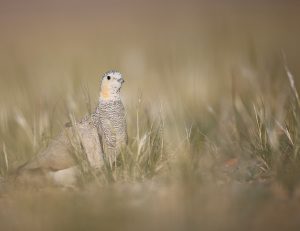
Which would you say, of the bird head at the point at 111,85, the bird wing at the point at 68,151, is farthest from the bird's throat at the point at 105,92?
the bird wing at the point at 68,151

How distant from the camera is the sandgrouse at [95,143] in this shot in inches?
198

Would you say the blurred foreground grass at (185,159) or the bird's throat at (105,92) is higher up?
the bird's throat at (105,92)

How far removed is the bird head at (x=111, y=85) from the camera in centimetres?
503

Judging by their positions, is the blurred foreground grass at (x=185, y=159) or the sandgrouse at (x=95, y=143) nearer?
the blurred foreground grass at (x=185, y=159)

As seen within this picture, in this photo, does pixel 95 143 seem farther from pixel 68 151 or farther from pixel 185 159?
pixel 185 159

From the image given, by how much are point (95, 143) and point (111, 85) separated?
491 millimetres

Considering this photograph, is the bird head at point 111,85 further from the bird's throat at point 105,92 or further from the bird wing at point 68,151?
the bird wing at point 68,151

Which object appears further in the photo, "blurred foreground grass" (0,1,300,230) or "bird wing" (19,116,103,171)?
"bird wing" (19,116,103,171)

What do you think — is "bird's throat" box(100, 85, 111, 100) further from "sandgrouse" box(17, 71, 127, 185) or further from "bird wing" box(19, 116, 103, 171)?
"bird wing" box(19, 116, 103, 171)

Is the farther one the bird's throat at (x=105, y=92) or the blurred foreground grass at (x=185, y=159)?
the bird's throat at (x=105, y=92)

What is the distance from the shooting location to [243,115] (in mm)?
6176

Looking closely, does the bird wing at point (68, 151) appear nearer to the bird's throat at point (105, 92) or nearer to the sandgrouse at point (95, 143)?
the sandgrouse at point (95, 143)

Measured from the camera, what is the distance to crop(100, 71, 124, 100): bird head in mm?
5031

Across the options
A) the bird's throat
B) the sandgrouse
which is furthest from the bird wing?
the bird's throat
